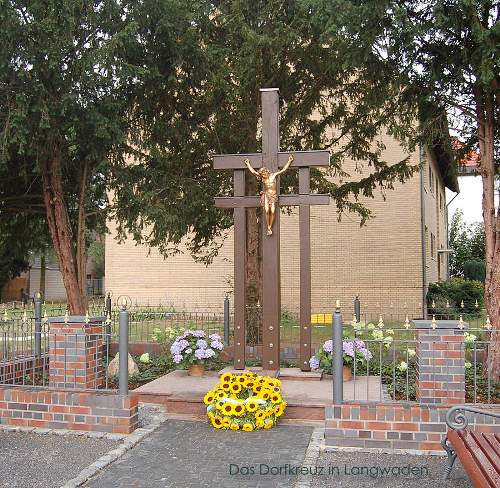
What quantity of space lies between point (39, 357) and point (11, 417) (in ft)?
5.99

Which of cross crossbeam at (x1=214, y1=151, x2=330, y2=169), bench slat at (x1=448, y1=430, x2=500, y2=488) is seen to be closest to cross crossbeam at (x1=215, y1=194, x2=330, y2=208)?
cross crossbeam at (x1=214, y1=151, x2=330, y2=169)

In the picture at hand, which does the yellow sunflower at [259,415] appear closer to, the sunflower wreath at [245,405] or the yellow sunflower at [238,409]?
the sunflower wreath at [245,405]

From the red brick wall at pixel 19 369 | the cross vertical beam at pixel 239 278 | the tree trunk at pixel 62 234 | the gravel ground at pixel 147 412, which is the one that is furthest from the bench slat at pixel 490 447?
the tree trunk at pixel 62 234

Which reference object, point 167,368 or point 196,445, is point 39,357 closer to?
point 167,368

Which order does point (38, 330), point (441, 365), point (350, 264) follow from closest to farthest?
point (441, 365)
point (38, 330)
point (350, 264)

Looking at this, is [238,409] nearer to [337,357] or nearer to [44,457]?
[337,357]

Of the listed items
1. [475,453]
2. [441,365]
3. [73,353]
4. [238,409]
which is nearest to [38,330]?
[73,353]

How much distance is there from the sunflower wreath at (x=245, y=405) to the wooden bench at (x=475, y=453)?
1864mm

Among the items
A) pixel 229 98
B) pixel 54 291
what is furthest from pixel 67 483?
pixel 54 291

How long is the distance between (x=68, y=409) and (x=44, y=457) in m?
0.92

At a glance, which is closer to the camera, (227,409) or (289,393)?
(227,409)

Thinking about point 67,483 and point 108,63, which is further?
point 108,63

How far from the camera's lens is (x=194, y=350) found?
830 cm

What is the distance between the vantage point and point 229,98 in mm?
10617
